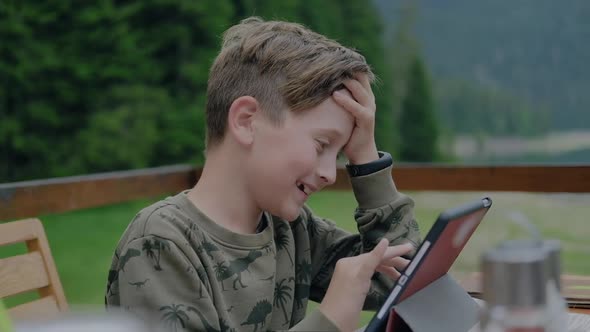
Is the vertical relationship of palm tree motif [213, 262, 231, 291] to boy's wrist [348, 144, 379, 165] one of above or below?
below

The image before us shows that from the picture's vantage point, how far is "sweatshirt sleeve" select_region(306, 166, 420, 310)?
133 cm

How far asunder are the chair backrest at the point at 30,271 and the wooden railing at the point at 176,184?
75 centimetres

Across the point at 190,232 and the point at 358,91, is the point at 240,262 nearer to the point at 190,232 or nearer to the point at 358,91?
the point at 190,232

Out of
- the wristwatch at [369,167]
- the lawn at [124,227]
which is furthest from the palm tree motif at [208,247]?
the lawn at [124,227]

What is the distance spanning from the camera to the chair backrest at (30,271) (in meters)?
1.33

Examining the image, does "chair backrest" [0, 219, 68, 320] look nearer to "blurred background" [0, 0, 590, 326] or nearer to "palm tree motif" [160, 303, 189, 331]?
"palm tree motif" [160, 303, 189, 331]

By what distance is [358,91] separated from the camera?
4.00ft

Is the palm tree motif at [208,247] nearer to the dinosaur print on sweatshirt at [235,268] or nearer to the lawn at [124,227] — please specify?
the dinosaur print on sweatshirt at [235,268]

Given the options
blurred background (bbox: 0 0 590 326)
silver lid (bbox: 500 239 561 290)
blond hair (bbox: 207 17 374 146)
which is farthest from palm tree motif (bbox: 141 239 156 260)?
blurred background (bbox: 0 0 590 326)

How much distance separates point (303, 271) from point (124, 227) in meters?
9.03

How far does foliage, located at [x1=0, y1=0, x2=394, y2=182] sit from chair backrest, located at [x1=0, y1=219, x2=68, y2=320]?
7.85 m

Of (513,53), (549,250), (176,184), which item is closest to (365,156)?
(549,250)

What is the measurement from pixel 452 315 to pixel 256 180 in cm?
32

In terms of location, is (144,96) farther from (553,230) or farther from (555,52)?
(555,52)
